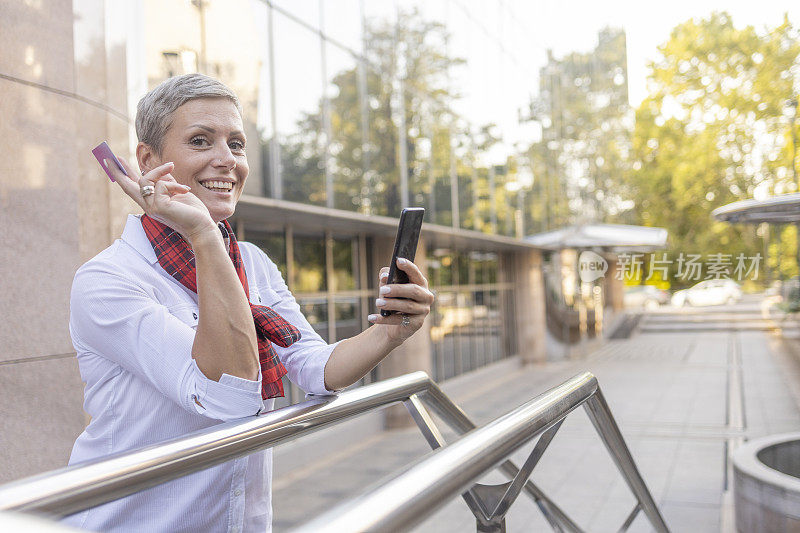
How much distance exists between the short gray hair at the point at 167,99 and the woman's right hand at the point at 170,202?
12 centimetres

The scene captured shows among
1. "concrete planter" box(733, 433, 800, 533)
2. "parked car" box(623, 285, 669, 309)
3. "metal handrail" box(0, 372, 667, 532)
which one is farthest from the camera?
"parked car" box(623, 285, 669, 309)

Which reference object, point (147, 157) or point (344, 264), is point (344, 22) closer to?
point (344, 264)

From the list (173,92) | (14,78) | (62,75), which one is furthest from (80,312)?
(62,75)

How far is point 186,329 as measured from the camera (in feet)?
4.48

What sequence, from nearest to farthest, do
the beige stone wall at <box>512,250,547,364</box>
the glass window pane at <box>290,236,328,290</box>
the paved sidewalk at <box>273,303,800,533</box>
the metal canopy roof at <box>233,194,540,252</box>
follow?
the paved sidewalk at <box>273,303,800,533</box>
the metal canopy roof at <box>233,194,540,252</box>
the glass window pane at <box>290,236,328,290</box>
the beige stone wall at <box>512,250,547,364</box>

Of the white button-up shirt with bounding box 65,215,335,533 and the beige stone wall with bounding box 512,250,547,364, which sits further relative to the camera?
the beige stone wall with bounding box 512,250,547,364

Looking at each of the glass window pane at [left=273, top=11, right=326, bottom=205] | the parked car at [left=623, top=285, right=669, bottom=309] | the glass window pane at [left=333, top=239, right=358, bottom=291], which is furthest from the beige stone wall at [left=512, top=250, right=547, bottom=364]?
the parked car at [left=623, top=285, right=669, bottom=309]

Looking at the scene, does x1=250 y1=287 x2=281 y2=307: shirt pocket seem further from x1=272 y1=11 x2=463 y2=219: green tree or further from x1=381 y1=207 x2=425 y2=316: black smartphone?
x1=272 y1=11 x2=463 y2=219: green tree

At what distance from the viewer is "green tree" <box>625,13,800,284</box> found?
21734 millimetres

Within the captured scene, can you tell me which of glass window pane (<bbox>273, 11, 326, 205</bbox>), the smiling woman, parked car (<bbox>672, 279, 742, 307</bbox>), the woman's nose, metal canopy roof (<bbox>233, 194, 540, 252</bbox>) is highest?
glass window pane (<bbox>273, 11, 326, 205</bbox>)

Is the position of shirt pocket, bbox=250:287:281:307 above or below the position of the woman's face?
below

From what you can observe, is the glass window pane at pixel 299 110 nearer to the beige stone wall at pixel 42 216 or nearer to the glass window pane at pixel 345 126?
the glass window pane at pixel 345 126

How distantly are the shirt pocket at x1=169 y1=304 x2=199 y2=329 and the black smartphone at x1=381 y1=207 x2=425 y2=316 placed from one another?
15.6 inches

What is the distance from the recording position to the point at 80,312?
4.50ft
